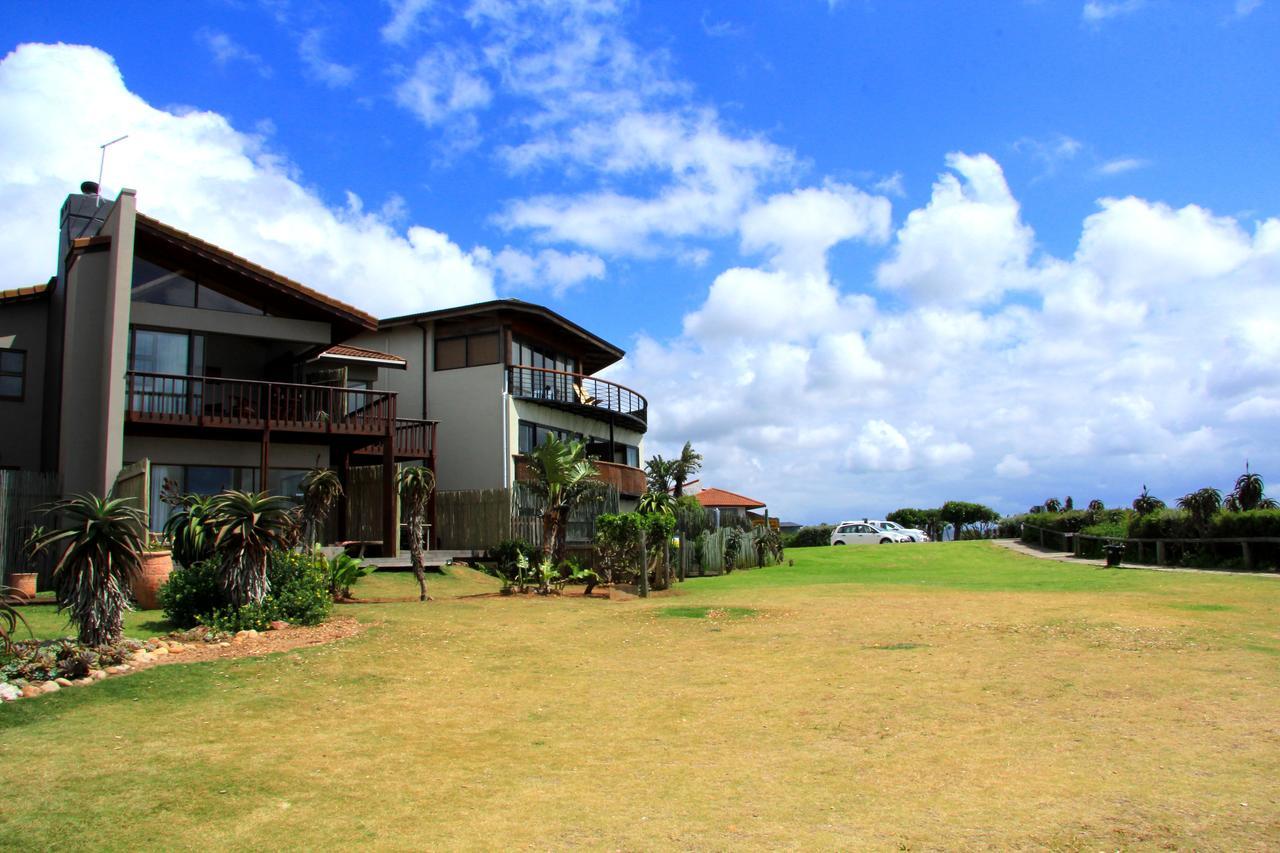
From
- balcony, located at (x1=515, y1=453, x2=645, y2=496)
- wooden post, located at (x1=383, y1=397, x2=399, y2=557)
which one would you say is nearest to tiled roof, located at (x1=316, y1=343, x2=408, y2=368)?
wooden post, located at (x1=383, y1=397, x2=399, y2=557)

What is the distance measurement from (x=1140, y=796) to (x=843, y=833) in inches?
83.9

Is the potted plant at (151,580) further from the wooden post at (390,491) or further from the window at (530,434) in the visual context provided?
Answer: the window at (530,434)

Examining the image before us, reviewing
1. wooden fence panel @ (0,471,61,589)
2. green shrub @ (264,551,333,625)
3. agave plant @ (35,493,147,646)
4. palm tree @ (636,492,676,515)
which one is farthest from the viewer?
palm tree @ (636,492,676,515)

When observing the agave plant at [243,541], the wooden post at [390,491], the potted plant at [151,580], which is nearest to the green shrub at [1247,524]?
the wooden post at [390,491]

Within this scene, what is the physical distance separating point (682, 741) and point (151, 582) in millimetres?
10205

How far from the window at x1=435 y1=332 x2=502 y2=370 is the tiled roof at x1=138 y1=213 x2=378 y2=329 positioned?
5.05 m

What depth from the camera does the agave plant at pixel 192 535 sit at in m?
13.8

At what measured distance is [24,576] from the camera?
16.0 meters

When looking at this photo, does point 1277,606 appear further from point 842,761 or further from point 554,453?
point 554,453

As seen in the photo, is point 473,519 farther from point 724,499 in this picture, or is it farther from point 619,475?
point 724,499

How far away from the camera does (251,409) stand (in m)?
23.3

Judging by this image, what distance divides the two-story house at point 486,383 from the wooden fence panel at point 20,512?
13316mm

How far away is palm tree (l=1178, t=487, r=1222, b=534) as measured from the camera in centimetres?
2878

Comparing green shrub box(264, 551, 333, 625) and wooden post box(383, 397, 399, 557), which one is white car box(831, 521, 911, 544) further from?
green shrub box(264, 551, 333, 625)
